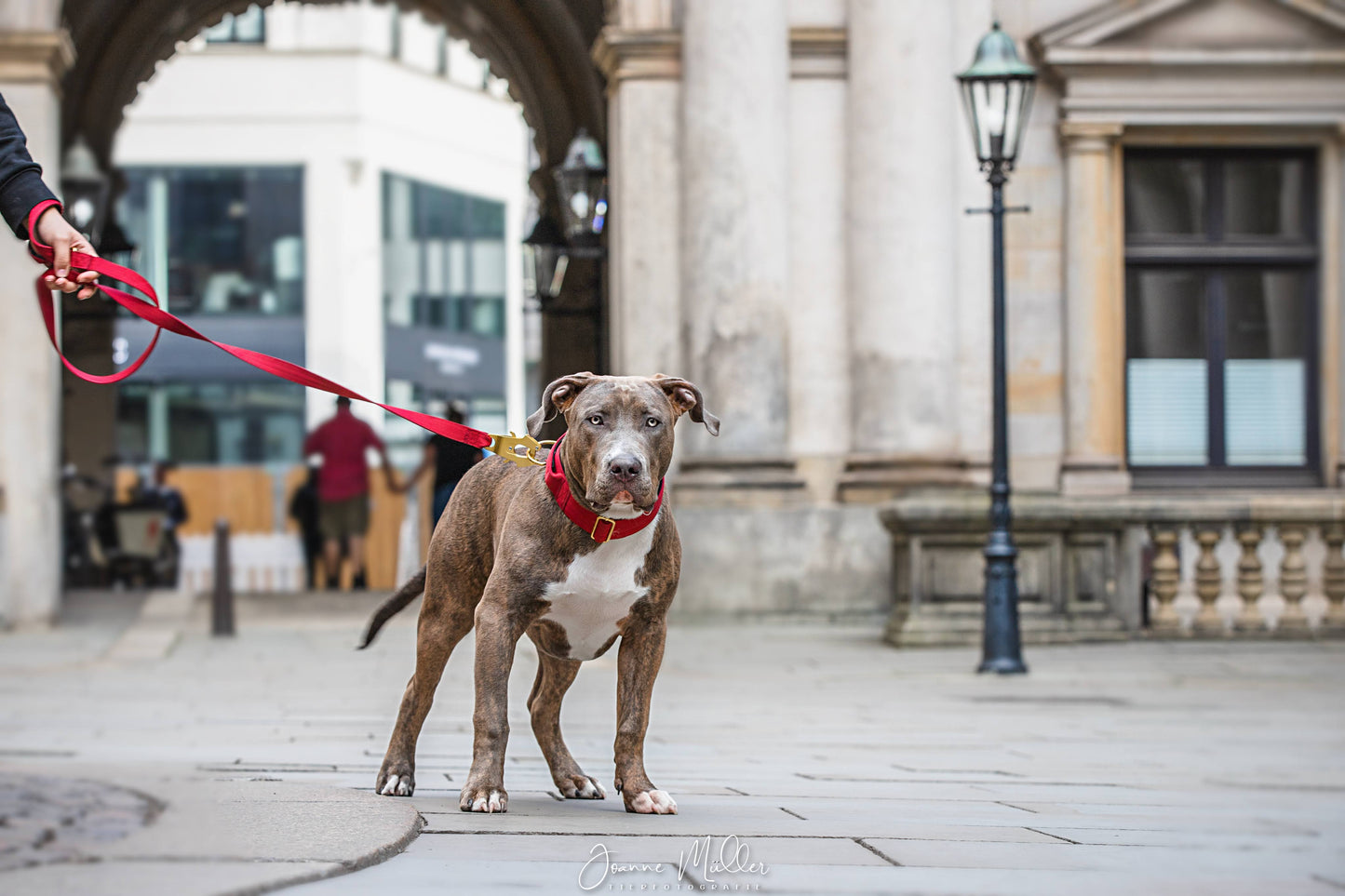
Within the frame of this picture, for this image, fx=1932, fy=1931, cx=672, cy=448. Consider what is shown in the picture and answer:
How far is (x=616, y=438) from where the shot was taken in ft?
17.3

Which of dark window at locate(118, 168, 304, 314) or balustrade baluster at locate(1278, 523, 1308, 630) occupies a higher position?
dark window at locate(118, 168, 304, 314)

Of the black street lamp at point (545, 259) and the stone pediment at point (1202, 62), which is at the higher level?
the stone pediment at point (1202, 62)

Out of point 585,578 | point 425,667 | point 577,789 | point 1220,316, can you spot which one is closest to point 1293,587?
point 1220,316

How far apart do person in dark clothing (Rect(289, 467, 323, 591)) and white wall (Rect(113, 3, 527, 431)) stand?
21099 mm

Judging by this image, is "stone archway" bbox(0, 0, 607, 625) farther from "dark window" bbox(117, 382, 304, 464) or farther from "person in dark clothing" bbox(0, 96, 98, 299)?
"dark window" bbox(117, 382, 304, 464)

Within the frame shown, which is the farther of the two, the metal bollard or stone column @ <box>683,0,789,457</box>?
the metal bollard

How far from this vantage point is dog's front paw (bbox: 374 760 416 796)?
585 centimetres

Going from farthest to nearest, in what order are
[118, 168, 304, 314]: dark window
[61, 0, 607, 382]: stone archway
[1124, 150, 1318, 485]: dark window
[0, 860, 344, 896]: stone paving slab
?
[118, 168, 304, 314]: dark window < [61, 0, 607, 382]: stone archway < [1124, 150, 1318, 485]: dark window < [0, 860, 344, 896]: stone paving slab

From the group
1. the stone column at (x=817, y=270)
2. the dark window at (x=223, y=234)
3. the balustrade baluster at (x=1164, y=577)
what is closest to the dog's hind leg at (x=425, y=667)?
the balustrade baluster at (x=1164, y=577)

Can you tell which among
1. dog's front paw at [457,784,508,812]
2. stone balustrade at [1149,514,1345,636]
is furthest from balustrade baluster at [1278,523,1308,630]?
dog's front paw at [457,784,508,812]

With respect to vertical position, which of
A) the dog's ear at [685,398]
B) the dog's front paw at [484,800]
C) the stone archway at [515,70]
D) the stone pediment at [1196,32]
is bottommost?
the dog's front paw at [484,800]

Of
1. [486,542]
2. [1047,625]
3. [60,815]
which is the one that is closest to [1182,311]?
[1047,625]

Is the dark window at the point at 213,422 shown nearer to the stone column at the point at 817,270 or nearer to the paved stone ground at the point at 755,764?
the paved stone ground at the point at 755,764

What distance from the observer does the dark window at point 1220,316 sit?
1656cm
